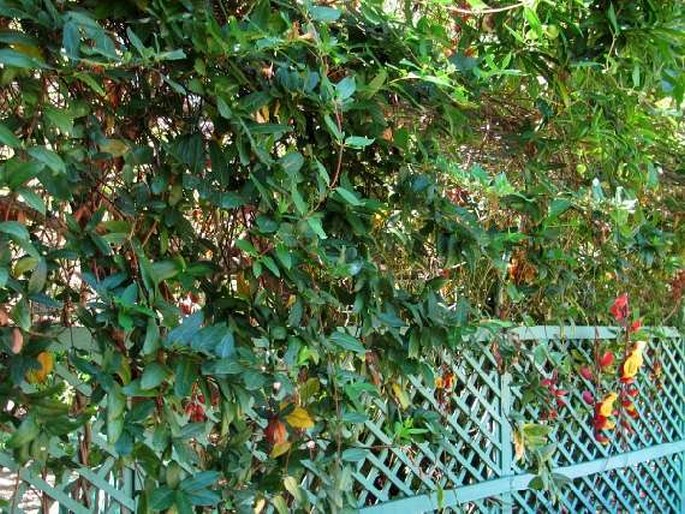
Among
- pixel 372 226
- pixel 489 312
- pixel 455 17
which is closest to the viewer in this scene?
pixel 372 226

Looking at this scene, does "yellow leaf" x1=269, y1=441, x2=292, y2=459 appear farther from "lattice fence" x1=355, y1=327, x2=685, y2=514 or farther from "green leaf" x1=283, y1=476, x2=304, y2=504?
"lattice fence" x1=355, y1=327, x2=685, y2=514

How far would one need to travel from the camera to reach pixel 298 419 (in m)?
1.78

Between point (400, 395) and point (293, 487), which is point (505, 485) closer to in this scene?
point (400, 395)

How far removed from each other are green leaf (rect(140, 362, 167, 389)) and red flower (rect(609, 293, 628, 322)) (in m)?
2.33

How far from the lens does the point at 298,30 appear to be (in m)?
1.63

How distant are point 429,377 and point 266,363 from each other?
54cm

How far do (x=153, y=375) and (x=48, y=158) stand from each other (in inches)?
17.0

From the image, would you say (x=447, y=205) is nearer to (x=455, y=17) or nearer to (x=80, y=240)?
(x=455, y=17)

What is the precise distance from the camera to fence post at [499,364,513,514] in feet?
10.5

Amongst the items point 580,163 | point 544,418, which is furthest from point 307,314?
point 544,418

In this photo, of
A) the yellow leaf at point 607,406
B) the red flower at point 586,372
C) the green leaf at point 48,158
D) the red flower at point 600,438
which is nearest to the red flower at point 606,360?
the red flower at point 586,372

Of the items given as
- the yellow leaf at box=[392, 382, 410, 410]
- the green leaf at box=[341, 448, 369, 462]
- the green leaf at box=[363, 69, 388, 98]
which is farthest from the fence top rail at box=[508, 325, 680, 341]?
the green leaf at box=[363, 69, 388, 98]

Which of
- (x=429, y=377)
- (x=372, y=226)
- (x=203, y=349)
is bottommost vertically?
(x=429, y=377)

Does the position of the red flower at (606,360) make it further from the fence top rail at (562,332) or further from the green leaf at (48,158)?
the green leaf at (48,158)
